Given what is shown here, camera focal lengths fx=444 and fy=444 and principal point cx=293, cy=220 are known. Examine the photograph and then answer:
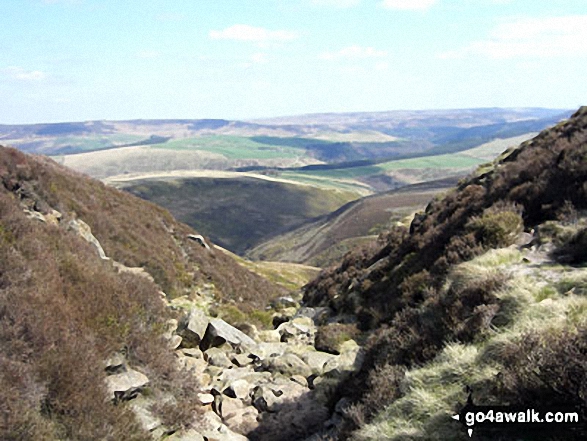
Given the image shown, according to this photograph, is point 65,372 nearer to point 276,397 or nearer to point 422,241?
point 276,397

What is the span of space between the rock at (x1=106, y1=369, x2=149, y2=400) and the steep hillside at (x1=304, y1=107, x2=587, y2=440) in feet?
13.7

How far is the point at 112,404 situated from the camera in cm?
790

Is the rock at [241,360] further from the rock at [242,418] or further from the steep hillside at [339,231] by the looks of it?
the steep hillside at [339,231]

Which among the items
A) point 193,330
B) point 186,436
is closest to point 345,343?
point 193,330

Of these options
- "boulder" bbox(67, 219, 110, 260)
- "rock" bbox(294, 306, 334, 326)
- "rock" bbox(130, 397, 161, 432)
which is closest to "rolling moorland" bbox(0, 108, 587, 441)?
"rock" bbox(130, 397, 161, 432)

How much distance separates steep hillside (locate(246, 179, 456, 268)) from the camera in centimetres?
11638

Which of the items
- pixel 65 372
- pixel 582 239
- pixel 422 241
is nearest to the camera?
pixel 65 372

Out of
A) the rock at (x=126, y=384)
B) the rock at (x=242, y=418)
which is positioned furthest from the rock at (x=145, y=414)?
the rock at (x=242, y=418)

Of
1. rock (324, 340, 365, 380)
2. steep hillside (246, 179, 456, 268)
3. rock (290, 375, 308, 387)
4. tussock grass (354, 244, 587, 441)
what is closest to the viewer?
tussock grass (354, 244, 587, 441)

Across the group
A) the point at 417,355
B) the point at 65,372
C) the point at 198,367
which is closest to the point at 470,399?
the point at 417,355

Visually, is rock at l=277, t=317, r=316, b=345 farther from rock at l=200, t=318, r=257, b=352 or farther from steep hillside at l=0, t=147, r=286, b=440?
steep hillside at l=0, t=147, r=286, b=440

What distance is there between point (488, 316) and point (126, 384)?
22.6ft

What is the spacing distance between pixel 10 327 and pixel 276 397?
6128mm

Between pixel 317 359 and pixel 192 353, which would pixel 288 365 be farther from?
pixel 192 353
